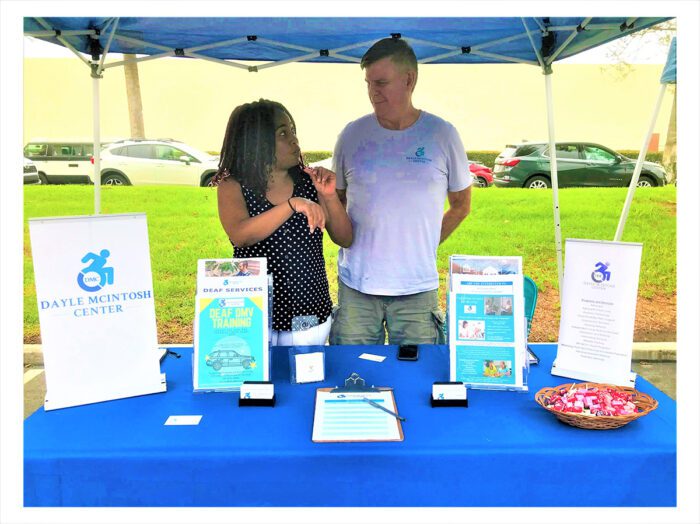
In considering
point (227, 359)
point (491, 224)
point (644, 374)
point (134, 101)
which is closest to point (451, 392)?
point (227, 359)

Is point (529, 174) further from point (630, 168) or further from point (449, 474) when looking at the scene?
point (449, 474)

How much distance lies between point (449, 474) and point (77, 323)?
1.04 m

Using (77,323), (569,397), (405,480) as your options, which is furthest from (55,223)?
(569,397)

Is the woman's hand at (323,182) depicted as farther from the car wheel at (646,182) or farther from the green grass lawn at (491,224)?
the car wheel at (646,182)

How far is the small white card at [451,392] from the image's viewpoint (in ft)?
5.09

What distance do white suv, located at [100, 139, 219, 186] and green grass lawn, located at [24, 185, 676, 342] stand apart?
0.51 feet

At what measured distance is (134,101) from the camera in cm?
912

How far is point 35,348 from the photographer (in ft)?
16.5

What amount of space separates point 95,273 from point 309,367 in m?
0.66

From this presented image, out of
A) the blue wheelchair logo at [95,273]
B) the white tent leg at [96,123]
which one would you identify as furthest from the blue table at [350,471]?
the white tent leg at [96,123]

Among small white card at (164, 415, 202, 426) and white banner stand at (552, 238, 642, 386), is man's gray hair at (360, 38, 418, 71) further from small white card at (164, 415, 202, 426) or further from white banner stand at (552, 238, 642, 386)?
small white card at (164, 415, 202, 426)

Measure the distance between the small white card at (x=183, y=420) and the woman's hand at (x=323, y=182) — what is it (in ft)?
2.84

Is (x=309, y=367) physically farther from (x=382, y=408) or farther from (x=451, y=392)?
(x=451, y=392)

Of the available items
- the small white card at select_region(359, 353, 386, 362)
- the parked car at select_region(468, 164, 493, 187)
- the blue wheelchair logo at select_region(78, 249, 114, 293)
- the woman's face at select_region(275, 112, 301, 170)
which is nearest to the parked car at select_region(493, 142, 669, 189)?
the parked car at select_region(468, 164, 493, 187)
